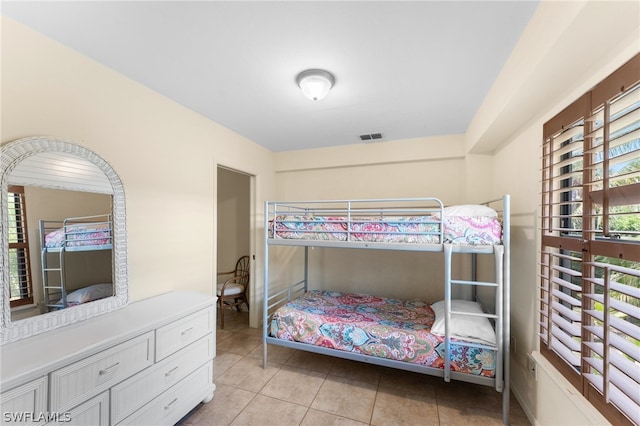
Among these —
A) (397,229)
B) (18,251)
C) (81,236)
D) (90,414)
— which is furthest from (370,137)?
(90,414)

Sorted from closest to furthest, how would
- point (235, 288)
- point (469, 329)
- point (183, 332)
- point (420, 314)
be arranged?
point (183, 332), point (469, 329), point (420, 314), point (235, 288)

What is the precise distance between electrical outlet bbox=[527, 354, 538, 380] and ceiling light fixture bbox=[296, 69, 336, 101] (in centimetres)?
238

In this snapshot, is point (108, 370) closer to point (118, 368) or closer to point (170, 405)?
point (118, 368)

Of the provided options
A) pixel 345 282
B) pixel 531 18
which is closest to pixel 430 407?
pixel 345 282

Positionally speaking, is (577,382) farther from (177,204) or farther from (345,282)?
(177,204)

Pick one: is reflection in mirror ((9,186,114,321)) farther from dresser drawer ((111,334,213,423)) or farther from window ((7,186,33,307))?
dresser drawer ((111,334,213,423))

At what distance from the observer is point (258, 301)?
3.49m

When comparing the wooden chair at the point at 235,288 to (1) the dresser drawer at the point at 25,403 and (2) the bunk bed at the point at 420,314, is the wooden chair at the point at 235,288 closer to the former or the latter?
(2) the bunk bed at the point at 420,314

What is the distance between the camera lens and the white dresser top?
43.2 inches

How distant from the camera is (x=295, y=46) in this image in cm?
151

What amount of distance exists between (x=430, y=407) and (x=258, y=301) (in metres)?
2.29

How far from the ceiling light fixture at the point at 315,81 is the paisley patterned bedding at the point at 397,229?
1097 millimetres

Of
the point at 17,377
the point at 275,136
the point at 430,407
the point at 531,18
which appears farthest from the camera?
the point at 275,136

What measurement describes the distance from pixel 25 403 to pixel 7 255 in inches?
28.8
